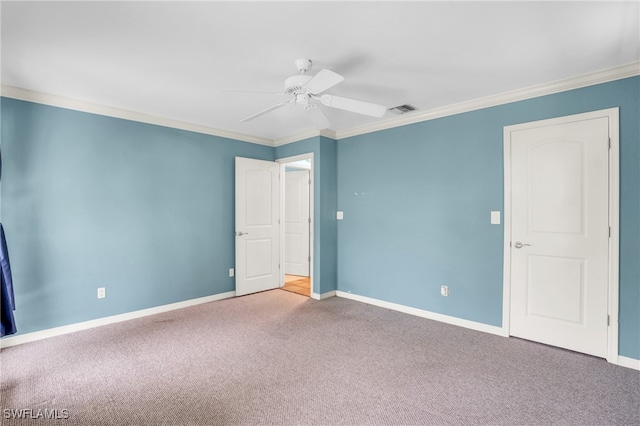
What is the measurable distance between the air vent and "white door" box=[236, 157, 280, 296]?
83.9 inches

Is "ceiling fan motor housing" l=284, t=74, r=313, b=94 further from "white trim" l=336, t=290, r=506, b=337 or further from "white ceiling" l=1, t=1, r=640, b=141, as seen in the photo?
"white trim" l=336, t=290, r=506, b=337

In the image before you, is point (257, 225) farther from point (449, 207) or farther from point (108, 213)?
point (449, 207)

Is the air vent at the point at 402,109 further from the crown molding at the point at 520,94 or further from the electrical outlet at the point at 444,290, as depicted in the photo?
the electrical outlet at the point at 444,290

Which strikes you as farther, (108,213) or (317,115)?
(108,213)

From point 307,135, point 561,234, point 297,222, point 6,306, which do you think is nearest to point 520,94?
point 561,234

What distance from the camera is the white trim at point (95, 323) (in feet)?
9.36

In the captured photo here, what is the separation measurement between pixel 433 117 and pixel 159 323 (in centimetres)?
387

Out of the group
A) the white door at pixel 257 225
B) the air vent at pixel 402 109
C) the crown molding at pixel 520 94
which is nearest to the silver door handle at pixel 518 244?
the crown molding at pixel 520 94

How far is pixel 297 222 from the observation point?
234 inches

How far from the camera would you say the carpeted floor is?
6.21ft

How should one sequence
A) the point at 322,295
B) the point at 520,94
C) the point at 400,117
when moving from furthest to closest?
the point at 322,295 < the point at 400,117 < the point at 520,94

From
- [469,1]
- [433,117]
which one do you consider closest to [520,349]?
[433,117]

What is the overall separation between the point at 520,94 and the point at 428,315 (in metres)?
2.51

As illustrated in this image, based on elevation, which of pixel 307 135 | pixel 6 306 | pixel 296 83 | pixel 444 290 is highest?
pixel 307 135
